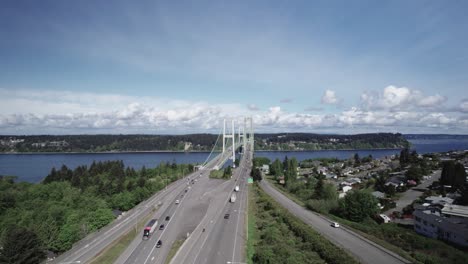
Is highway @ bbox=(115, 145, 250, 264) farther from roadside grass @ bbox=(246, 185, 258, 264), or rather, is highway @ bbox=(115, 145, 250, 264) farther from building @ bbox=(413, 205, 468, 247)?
building @ bbox=(413, 205, 468, 247)

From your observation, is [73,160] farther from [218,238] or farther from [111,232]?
[218,238]

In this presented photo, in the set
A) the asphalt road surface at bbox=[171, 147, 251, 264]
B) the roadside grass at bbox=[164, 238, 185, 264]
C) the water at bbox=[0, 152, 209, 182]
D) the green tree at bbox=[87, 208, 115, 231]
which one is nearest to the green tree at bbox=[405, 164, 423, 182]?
the asphalt road surface at bbox=[171, 147, 251, 264]

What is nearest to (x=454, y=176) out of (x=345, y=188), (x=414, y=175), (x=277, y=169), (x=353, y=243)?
(x=414, y=175)

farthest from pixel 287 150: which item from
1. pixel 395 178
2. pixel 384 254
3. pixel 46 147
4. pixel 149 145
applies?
pixel 384 254

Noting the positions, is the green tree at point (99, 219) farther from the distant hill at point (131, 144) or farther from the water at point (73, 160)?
the distant hill at point (131, 144)

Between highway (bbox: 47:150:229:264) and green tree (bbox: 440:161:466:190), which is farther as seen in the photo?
green tree (bbox: 440:161:466:190)
